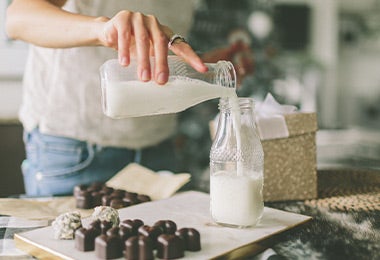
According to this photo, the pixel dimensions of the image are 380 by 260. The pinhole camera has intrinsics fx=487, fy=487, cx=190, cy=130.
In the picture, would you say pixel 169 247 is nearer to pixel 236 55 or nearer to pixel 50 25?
pixel 50 25

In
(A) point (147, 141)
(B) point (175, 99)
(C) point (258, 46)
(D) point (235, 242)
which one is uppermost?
(C) point (258, 46)

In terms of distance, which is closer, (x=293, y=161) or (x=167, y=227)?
(x=167, y=227)

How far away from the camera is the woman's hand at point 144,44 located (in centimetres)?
78

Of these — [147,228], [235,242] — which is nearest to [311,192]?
[235,242]

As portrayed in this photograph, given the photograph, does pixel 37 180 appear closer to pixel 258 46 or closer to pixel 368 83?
pixel 258 46

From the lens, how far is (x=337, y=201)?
1108 mm

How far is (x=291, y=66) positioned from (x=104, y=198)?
4004mm

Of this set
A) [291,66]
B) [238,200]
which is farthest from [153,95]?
[291,66]

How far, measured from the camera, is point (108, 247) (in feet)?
2.34

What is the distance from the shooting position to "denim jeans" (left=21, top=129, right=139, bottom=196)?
136 centimetres

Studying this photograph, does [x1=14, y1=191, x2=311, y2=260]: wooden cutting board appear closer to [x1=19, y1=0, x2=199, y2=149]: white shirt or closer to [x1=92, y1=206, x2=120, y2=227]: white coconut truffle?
[x1=92, y1=206, x2=120, y2=227]: white coconut truffle

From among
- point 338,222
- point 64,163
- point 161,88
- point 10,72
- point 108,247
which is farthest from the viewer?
point 10,72

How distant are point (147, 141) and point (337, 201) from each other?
0.61 m

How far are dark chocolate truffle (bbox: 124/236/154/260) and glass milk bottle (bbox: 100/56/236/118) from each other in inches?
9.1
